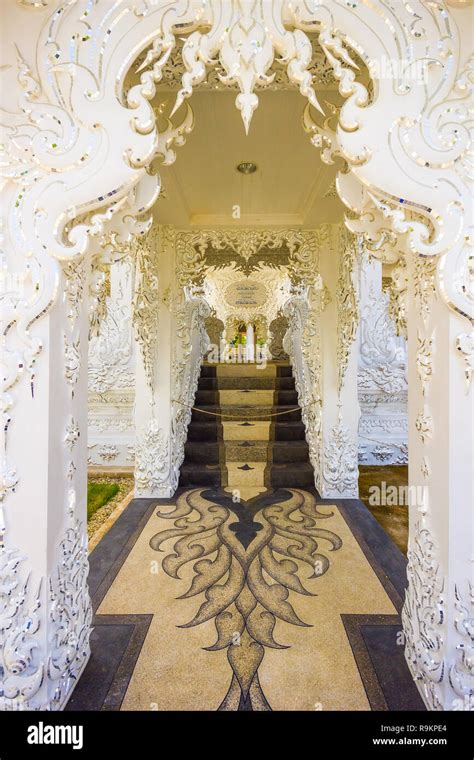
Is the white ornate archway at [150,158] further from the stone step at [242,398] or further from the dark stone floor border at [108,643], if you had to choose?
the stone step at [242,398]

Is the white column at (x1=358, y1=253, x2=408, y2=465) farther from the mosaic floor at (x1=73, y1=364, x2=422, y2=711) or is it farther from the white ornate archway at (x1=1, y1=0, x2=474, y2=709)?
the white ornate archway at (x1=1, y1=0, x2=474, y2=709)

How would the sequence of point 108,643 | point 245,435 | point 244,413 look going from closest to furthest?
point 108,643, point 245,435, point 244,413

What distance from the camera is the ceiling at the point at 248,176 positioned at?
1.84 meters

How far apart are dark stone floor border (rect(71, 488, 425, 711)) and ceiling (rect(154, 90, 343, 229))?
7.83ft

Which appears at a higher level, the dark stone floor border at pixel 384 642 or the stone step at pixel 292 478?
the stone step at pixel 292 478

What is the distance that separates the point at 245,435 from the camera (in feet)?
13.1

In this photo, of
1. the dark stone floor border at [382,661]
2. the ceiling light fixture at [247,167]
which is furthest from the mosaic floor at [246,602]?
the ceiling light fixture at [247,167]

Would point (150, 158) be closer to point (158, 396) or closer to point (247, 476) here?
point (158, 396)

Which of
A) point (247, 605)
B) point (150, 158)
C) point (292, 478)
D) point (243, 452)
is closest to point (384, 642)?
point (247, 605)

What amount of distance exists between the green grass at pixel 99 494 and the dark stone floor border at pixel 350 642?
30.0 inches

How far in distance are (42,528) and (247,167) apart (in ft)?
8.15

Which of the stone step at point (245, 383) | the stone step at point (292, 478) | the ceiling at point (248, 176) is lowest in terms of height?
the stone step at point (292, 478)
